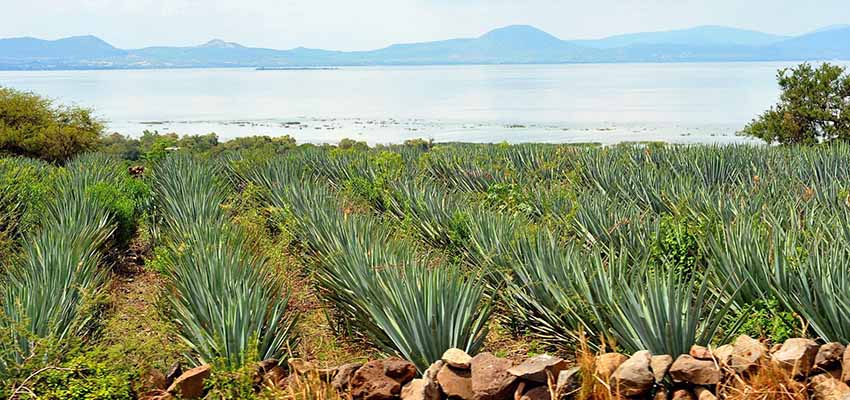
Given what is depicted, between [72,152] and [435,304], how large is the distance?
83.8ft

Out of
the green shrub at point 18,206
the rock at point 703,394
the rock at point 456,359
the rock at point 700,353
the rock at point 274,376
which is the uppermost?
the rock at point 700,353

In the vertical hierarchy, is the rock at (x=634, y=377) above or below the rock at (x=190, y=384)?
above

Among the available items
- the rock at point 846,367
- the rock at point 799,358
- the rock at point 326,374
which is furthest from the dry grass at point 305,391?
the rock at point 846,367

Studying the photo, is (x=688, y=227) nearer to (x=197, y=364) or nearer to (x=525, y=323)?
(x=525, y=323)

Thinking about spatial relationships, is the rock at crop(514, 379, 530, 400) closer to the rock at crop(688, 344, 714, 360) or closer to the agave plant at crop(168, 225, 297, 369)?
the rock at crop(688, 344, 714, 360)

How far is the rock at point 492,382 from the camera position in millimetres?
4270

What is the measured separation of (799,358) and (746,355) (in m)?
0.24

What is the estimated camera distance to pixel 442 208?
8953mm

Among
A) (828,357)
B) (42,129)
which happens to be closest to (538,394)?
(828,357)

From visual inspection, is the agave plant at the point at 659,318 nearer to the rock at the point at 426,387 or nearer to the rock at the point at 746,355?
the rock at the point at 746,355

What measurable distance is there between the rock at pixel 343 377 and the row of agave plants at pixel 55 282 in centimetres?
161

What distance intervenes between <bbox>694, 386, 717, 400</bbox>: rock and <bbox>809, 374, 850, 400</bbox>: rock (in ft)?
1.61

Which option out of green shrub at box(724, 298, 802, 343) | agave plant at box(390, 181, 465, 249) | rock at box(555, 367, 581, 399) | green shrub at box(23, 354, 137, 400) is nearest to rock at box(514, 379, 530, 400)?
rock at box(555, 367, 581, 399)

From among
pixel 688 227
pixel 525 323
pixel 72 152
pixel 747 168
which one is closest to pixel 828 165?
pixel 747 168
